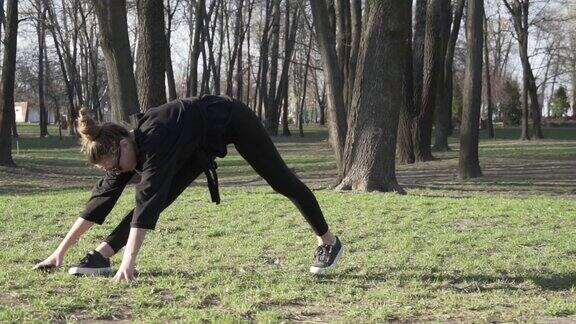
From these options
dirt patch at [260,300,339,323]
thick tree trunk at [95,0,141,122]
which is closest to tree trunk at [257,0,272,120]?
thick tree trunk at [95,0,141,122]

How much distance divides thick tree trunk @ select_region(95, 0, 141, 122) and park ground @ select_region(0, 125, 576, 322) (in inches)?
136

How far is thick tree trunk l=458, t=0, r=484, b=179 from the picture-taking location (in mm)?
16031

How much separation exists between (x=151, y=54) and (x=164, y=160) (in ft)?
31.9

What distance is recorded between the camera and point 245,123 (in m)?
4.89

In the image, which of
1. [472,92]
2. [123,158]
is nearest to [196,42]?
[472,92]

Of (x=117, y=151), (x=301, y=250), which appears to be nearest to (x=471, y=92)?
(x=301, y=250)

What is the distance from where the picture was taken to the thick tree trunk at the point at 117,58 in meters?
14.1

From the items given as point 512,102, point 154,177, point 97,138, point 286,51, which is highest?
point 286,51

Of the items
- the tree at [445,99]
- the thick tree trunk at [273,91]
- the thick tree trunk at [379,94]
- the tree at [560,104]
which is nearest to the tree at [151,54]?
the thick tree trunk at [379,94]

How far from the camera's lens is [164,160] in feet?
15.1

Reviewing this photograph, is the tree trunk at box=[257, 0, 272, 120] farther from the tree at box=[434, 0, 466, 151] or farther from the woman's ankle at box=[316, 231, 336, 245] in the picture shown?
the woman's ankle at box=[316, 231, 336, 245]

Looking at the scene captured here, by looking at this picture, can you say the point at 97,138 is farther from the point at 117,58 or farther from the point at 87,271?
the point at 117,58

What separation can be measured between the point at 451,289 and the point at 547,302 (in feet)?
2.23

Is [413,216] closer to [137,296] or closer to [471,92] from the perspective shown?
[137,296]
